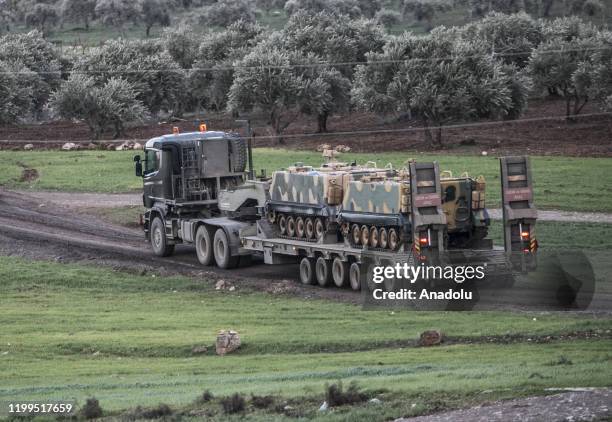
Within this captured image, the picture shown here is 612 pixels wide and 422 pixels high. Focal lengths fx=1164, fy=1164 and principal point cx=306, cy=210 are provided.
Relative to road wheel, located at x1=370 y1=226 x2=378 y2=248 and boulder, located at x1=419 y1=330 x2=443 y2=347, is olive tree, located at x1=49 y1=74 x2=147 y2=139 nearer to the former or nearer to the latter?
road wheel, located at x1=370 y1=226 x2=378 y2=248

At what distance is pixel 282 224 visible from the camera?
32.0 metres

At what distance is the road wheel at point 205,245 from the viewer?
3438cm

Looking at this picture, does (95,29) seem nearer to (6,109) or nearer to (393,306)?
(6,109)

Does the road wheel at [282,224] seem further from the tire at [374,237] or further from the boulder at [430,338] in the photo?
the boulder at [430,338]

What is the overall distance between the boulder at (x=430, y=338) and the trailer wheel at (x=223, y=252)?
1198 centimetres

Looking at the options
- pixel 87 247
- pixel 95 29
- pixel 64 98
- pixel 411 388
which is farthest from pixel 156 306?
pixel 95 29

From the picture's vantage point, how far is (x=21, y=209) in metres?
46.5

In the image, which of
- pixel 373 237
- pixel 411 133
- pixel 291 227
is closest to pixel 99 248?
pixel 291 227

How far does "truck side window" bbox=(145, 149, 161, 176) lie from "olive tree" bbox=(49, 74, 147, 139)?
38162 millimetres

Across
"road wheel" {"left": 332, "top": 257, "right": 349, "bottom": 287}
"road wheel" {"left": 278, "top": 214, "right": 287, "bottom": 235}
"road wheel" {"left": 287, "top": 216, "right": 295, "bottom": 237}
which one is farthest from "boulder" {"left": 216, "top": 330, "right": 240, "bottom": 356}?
"road wheel" {"left": 278, "top": 214, "right": 287, "bottom": 235}

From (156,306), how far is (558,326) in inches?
413

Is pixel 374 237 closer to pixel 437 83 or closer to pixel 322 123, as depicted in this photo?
pixel 437 83

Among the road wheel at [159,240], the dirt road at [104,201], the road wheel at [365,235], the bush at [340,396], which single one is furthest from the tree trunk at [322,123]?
the bush at [340,396]

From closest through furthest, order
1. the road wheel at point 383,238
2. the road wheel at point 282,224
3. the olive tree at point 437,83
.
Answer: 1. the road wheel at point 383,238
2. the road wheel at point 282,224
3. the olive tree at point 437,83
